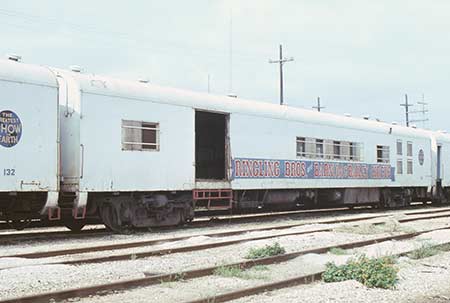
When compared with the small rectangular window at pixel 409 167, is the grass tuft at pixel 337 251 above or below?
below

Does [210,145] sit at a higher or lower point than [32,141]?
higher

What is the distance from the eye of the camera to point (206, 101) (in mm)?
16016

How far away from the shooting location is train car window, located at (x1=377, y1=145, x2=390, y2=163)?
23062mm

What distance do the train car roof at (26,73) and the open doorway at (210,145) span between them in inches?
218

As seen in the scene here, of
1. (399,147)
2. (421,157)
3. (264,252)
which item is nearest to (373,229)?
(264,252)

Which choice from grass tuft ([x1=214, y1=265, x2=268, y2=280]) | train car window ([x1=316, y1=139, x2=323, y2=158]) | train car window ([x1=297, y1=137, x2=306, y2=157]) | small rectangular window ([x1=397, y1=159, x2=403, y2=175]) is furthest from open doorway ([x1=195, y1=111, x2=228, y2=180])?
small rectangular window ([x1=397, y1=159, x2=403, y2=175])

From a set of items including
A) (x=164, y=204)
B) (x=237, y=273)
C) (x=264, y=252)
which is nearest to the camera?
(x=237, y=273)

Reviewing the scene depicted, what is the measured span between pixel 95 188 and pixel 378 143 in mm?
13661

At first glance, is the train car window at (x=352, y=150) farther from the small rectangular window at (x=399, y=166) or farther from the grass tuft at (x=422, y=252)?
the grass tuft at (x=422, y=252)

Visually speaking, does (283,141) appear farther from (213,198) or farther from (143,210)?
(143,210)

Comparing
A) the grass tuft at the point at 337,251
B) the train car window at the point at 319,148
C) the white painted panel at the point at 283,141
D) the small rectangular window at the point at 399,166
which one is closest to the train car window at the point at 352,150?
the white painted panel at the point at 283,141

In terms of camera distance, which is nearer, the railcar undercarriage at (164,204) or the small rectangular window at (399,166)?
the railcar undercarriage at (164,204)

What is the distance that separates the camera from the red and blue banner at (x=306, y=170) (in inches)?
661

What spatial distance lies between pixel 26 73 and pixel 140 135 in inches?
125
